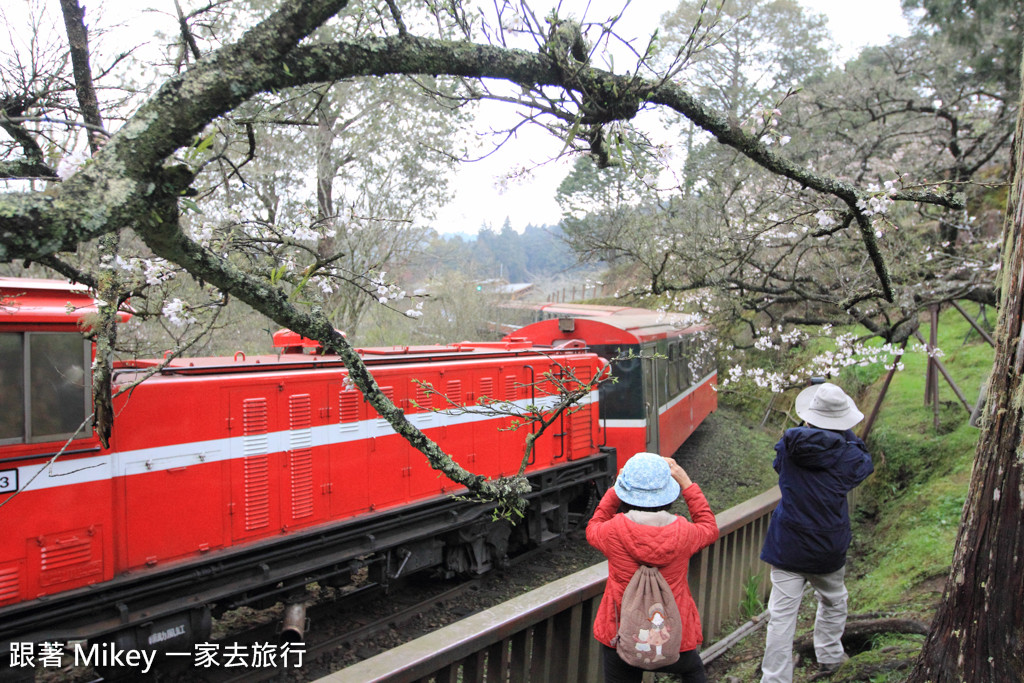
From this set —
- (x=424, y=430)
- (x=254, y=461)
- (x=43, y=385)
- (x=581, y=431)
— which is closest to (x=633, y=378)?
(x=581, y=431)

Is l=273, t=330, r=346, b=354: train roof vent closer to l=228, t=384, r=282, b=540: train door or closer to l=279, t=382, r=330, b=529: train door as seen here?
l=279, t=382, r=330, b=529: train door

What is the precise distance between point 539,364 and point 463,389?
57.5 inches

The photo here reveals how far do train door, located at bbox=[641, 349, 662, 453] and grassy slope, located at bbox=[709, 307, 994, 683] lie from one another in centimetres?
300

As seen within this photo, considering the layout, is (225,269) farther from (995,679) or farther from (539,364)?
(539,364)

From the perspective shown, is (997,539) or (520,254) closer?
(997,539)

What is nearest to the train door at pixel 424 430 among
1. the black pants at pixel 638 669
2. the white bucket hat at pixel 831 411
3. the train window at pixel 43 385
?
the train window at pixel 43 385

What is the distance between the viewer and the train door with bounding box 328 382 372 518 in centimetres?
564

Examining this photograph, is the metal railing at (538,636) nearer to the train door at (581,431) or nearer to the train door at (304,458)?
the train door at (304,458)

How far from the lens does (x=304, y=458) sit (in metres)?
5.41

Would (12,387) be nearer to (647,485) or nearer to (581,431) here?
(647,485)

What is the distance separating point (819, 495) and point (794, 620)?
83cm

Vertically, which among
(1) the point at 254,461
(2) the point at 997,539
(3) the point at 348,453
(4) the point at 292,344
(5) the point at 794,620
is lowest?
(5) the point at 794,620

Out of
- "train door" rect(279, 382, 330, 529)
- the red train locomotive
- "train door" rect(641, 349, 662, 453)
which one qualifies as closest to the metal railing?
the red train locomotive

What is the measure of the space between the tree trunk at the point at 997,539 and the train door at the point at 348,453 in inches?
181
